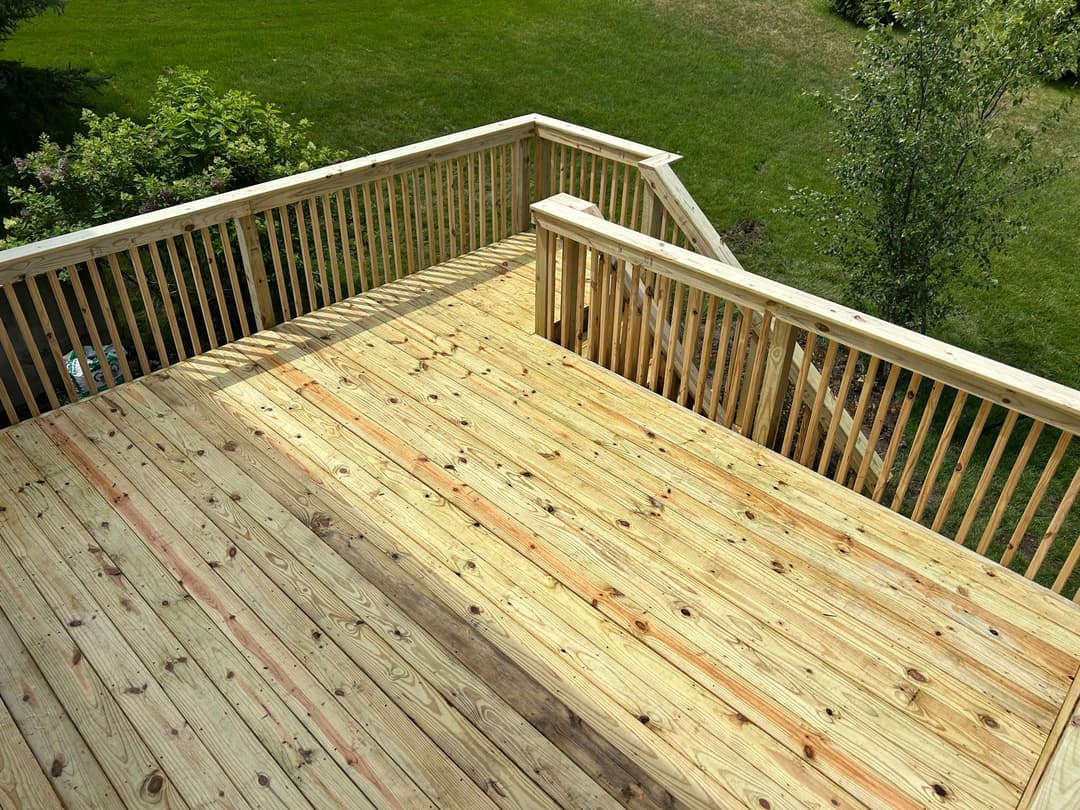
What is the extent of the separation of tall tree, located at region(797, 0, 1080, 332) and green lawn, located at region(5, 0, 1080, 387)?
1288 mm

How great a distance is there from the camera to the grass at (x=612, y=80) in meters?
7.43

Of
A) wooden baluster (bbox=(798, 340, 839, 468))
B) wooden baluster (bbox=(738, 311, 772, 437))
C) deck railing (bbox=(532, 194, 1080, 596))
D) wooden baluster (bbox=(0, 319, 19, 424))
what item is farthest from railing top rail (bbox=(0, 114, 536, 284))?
wooden baluster (bbox=(798, 340, 839, 468))

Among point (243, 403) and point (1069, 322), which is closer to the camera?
point (243, 403)

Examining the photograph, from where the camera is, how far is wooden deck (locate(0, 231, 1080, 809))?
7.93ft

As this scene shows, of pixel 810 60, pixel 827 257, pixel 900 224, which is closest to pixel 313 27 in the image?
pixel 810 60

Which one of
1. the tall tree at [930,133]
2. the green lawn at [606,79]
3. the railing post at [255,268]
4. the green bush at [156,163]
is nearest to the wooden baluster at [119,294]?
the railing post at [255,268]

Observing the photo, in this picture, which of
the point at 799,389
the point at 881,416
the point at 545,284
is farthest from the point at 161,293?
the point at 881,416

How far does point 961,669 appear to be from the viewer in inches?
108

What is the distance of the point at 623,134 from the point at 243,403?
6.51 meters

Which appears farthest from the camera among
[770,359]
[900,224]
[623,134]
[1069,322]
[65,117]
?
[623,134]

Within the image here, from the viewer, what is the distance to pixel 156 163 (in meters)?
5.24

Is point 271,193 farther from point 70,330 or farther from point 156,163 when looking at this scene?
point 156,163

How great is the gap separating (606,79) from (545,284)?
702 cm

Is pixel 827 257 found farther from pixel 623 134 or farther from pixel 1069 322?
pixel 623 134
